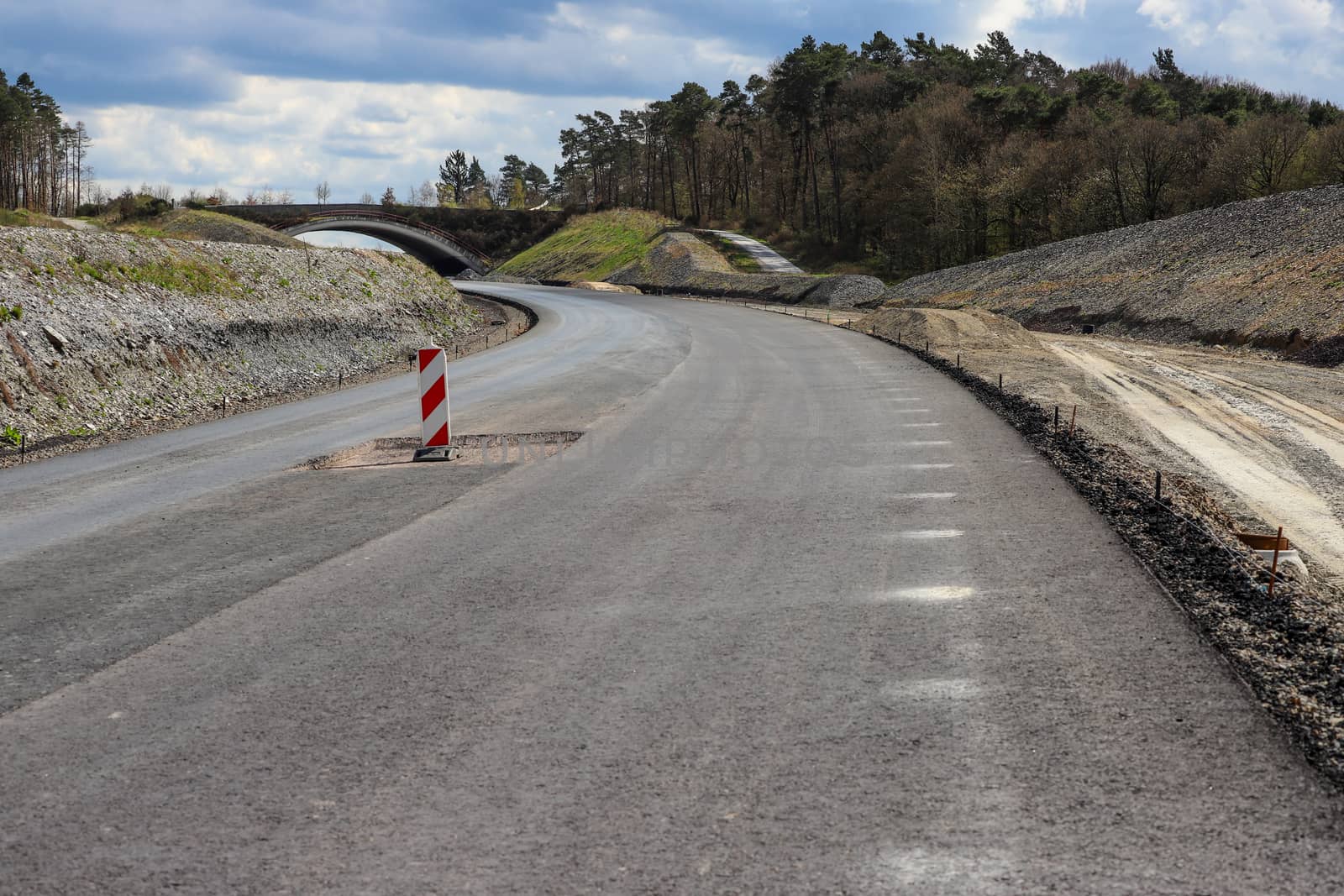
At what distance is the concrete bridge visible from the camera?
333 feet

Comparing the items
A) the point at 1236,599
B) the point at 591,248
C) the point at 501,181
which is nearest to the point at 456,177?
the point at 501,181

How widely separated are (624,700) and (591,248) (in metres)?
93.2

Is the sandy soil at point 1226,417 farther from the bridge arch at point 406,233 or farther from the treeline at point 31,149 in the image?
the bridge arch at point 406,233

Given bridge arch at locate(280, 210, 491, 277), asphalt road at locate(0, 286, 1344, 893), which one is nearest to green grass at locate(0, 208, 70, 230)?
asphalt road at locate(0, 286, 1344, 893)

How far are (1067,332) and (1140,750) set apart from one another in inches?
1377

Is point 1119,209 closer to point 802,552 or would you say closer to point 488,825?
point 802,552

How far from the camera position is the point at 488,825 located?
4109mm

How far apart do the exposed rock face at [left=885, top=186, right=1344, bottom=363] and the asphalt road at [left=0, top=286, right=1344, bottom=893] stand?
77.2ft

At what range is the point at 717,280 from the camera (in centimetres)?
6738

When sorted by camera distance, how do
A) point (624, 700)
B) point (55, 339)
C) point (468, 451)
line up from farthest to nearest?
point (55, 339) → point (468, 451) → point (624, 700)

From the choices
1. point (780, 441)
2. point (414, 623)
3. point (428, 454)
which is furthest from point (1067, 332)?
point (414, 623)

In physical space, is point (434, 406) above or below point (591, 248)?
below

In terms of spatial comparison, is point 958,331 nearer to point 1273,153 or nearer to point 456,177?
point 1273,153

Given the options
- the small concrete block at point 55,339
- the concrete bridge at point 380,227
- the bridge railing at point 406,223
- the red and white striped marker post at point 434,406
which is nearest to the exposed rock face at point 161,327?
the small concrete block at point 55,339
